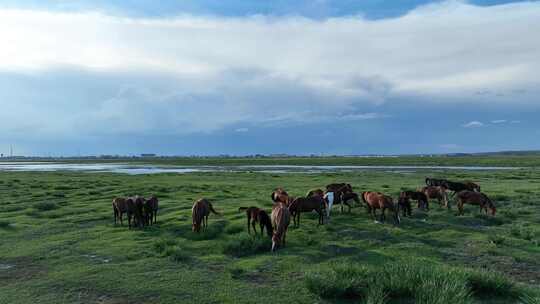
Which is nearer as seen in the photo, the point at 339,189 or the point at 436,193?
the point at 436,193

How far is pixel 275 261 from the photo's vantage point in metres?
11.1

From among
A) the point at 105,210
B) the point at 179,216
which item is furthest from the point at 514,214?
the point at 105,210

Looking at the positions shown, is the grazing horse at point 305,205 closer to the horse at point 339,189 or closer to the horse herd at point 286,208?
the horse herd at point 286,208

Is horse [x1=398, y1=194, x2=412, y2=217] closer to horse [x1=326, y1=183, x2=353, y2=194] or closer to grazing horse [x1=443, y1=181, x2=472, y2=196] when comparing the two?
horse [x1=326, y1=183, x2=353, y2=194]

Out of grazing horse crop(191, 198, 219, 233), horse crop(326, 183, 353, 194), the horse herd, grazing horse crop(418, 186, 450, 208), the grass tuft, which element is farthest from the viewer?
horse crop(326, 183, 353, 194)

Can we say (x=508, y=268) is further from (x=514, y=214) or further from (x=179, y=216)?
(x=179, y=216)

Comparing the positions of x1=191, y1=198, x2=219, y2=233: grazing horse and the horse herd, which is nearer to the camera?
the horse herd

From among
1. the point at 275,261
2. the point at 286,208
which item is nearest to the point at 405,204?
the point at 286,208

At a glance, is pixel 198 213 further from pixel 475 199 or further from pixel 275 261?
pixel 475 199

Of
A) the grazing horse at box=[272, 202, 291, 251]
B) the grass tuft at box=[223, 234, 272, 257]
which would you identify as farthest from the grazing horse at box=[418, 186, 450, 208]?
the grass tuft at box=[223, 234, 272, 257]

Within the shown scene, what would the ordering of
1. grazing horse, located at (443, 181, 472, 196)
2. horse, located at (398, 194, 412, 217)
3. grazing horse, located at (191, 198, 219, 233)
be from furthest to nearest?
Answer: grazing horse, located at (443, 181, 472, 196)
horse, located at (398, 194, 412, 217)
grazing horse, located at (191, 198, 219, 233)

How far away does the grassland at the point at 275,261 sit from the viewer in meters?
8.67

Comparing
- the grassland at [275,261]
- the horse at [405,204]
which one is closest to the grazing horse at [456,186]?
the grassland at [275,261]

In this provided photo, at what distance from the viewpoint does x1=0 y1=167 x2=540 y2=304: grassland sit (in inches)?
341
